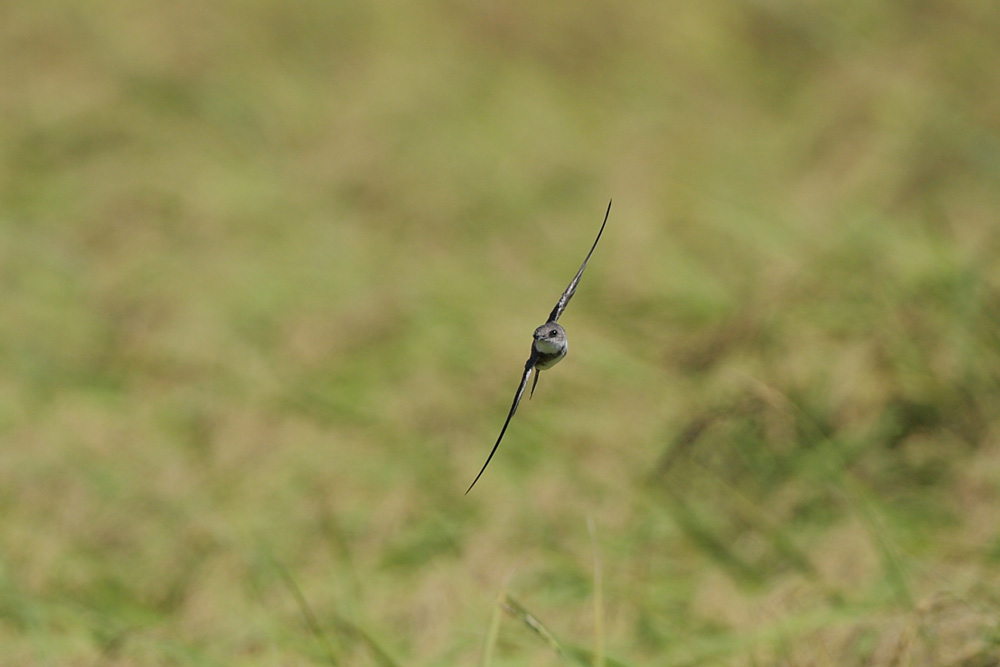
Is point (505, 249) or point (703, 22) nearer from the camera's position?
point (505, 249)

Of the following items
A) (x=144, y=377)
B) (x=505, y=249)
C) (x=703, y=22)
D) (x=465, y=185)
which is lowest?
(x=144, y=377)

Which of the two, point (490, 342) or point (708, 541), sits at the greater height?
point (490, 342)

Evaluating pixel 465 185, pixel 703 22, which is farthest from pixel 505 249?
pixel 703 22

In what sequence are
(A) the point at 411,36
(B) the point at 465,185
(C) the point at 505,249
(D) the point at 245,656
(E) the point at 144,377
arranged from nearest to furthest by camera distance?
(D) the point at 245,656 < (E) the point at 144,377 < (C) the point at 505,249 < (B) the point at 465,185 < (A) the point at 411,36

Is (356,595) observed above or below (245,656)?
above

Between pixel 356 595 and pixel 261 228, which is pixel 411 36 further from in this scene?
pixel 356 595

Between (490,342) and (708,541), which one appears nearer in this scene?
(708,541)

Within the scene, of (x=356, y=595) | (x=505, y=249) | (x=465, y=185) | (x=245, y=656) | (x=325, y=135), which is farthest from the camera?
(x=325, y=135)

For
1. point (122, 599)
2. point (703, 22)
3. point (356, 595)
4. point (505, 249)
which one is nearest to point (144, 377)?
point (122, 599)
